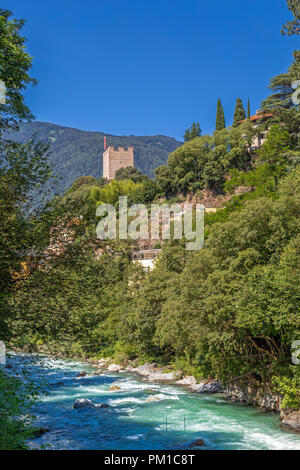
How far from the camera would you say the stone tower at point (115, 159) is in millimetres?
91750

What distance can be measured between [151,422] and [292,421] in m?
4.78

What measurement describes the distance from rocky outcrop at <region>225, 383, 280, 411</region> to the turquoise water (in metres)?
0.43

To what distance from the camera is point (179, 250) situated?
2727 centimetres

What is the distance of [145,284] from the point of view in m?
27.2

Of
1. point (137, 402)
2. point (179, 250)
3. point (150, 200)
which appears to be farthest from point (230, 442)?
point (150, 200)

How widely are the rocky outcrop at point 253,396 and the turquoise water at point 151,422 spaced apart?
0.43 metres

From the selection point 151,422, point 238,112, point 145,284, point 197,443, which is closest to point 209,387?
point 151,422

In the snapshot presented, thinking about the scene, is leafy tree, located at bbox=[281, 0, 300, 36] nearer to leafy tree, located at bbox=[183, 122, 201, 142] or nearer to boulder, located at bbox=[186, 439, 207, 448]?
boulder, located at bbox=[186, 439, 207, 448]

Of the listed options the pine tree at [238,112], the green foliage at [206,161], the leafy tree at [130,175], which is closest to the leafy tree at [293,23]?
the green foliage at [206,161]

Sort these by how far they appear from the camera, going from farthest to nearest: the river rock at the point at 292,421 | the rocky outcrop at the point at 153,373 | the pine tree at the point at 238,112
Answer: the pine tree at the point at 238,112 → the rocky outcrop at the point at 153,373 → the river rock at the point at 292,421

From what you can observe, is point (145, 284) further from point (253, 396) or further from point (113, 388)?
point (253, 396)

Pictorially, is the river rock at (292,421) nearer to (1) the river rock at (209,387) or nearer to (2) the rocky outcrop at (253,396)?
(2) the rocky outcrop at (253,396)
